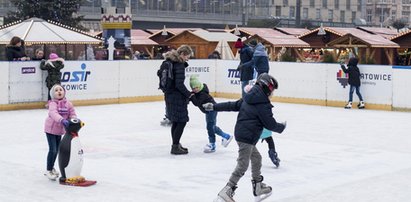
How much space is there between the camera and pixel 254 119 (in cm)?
782

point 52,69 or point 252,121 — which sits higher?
point 252,121

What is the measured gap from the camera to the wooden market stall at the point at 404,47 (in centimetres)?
3161

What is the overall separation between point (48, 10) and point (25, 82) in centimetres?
2383

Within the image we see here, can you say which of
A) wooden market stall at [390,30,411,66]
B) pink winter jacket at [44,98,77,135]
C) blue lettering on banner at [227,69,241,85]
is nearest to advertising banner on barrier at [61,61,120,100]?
blue lettering on banner at [227,69,241,85]

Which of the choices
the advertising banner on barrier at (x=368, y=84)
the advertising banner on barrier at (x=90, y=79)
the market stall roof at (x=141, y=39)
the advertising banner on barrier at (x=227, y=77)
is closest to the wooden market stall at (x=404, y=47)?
the advertising banner on barrier at (x=227, y=77)

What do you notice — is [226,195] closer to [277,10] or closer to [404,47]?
[404,47]

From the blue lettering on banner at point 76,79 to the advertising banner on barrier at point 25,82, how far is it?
67cm

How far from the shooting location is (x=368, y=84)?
20.4m

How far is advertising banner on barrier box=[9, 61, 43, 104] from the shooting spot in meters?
19.1

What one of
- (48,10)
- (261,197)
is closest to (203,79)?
(261,197)

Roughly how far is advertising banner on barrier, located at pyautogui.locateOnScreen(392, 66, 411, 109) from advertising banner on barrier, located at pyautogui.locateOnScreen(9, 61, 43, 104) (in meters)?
9.08

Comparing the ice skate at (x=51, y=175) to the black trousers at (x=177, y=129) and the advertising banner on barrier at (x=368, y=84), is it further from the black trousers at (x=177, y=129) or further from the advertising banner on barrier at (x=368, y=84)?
the advertising banner on barrier at (x=368, y=84)

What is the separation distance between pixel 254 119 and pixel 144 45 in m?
31.1

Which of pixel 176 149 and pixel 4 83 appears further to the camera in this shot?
pixel 4 83
